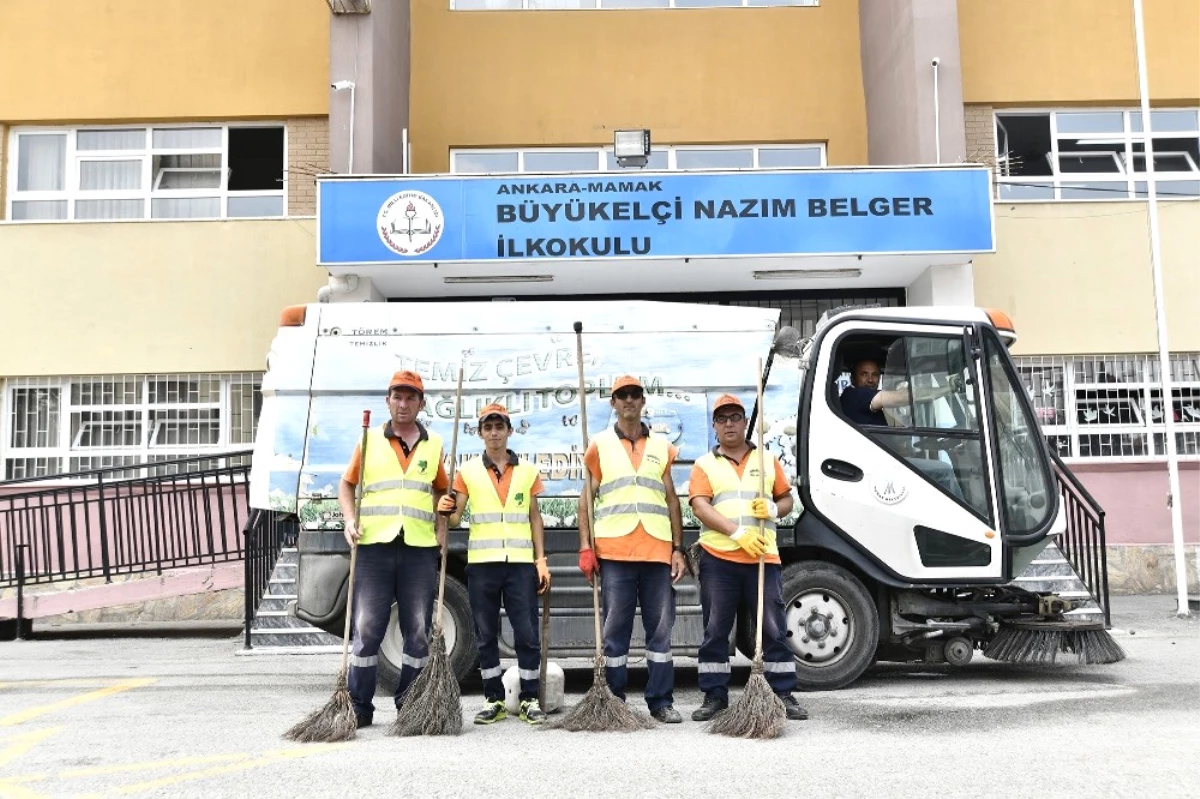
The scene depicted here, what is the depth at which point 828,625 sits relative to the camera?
819 cm

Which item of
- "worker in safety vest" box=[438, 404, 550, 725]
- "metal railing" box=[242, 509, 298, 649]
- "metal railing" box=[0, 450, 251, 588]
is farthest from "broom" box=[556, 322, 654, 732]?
"metal railing" box=[0, 450, 251, 588]

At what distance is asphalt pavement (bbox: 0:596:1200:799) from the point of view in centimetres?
543

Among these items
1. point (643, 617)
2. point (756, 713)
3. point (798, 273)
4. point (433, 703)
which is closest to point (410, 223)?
point (798, 273)

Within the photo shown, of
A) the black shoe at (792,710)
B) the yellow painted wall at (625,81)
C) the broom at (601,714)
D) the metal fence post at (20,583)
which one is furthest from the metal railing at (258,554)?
the yellow painted wall at (625,81)

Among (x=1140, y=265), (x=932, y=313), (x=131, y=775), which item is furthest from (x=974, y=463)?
(x=1140, y=265)

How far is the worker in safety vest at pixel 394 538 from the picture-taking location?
6.96 meters

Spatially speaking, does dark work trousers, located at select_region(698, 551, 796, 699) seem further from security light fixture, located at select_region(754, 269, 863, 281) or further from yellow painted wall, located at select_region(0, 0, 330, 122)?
yellow painted wall, located at select_region(0, 0, 330, 122)

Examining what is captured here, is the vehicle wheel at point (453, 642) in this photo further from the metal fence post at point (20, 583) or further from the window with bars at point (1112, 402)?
the window with bars at point (1112, 402)

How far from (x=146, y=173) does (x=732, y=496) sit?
11.7 metres

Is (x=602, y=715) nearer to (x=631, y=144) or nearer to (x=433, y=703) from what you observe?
(x=433, y=703)

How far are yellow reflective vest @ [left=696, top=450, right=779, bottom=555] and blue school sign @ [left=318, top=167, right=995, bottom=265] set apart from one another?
661 centimetres

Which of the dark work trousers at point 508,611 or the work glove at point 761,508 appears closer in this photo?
the work glove at point 761,508

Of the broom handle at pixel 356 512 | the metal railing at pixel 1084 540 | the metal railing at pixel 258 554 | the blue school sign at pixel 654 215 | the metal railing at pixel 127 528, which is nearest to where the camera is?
the broom handle at pixel 356 512

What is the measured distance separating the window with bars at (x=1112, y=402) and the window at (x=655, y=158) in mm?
4075
